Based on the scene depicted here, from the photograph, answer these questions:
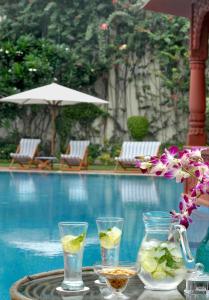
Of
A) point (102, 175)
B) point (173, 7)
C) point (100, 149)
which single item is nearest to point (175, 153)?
point (173, 7)

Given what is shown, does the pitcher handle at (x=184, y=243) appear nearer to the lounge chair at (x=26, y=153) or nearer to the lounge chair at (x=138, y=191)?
the lounge chair at (x=138, y=191)

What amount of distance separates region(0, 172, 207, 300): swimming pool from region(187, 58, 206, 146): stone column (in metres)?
1.01

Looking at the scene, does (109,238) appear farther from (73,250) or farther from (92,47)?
(92,47)

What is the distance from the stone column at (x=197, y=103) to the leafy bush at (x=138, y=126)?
9.17m

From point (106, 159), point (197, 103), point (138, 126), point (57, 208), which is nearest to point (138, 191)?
point (197, 103)

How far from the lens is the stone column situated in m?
10.5

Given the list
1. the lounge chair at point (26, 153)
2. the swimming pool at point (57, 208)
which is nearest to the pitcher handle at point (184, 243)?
the swimming pool at point (57, 208)

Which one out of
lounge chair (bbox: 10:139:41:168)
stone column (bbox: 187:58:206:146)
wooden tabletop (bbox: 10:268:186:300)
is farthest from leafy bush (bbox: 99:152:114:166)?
wooden tabletop (bbox: 10:268:186:300)

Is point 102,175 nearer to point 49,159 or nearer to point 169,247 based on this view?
point 49,159

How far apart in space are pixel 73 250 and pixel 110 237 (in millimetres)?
122

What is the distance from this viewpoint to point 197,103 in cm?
1053

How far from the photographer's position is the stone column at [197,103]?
1047 cm

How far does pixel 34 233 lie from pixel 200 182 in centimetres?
550

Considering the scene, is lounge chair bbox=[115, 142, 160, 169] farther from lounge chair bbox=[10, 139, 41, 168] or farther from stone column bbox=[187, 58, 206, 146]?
stone column bbox=[187, 58, 206, 146]
